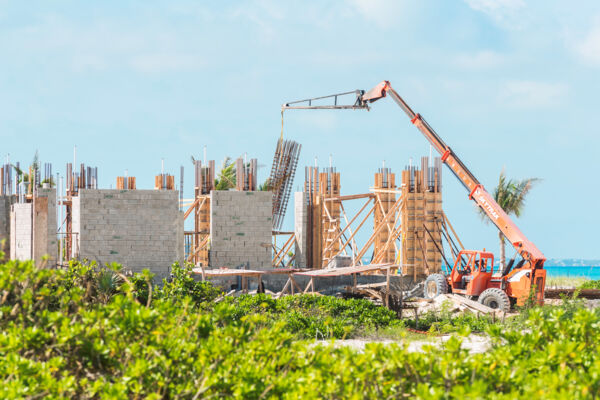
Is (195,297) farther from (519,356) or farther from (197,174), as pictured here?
(197,174)

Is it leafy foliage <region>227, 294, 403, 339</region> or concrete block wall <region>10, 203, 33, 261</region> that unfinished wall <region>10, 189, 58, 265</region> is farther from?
leafy foliage <region>227, 294, 403, 339</region>

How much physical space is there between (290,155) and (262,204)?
5.02m

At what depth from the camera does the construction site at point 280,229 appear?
1716cm

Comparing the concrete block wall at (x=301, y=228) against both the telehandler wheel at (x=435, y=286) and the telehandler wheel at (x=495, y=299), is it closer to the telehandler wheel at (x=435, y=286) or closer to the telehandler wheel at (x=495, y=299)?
the telehandler wheel at (x=435, y=286)

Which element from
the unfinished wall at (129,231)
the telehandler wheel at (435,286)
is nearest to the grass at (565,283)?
the telehandler wheel at (435,286)

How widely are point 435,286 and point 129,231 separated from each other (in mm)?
8240

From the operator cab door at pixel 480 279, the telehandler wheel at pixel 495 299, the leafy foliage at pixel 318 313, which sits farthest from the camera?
the operator cab door at pixel 480 279

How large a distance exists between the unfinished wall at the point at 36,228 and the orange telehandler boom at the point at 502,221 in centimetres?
941

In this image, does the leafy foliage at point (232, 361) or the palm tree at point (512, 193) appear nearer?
the leafy foliage at point (232, 361)

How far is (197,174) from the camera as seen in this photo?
2303 cm

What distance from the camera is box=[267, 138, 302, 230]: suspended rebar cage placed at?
24.8 metres

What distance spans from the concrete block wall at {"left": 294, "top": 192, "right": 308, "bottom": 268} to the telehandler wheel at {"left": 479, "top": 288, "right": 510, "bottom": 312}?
8.50 m

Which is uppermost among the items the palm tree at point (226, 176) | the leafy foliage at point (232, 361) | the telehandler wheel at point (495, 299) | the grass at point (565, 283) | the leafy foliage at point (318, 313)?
the palm tree at point (226, 176)

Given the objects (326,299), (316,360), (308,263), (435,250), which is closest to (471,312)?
(326,299)
